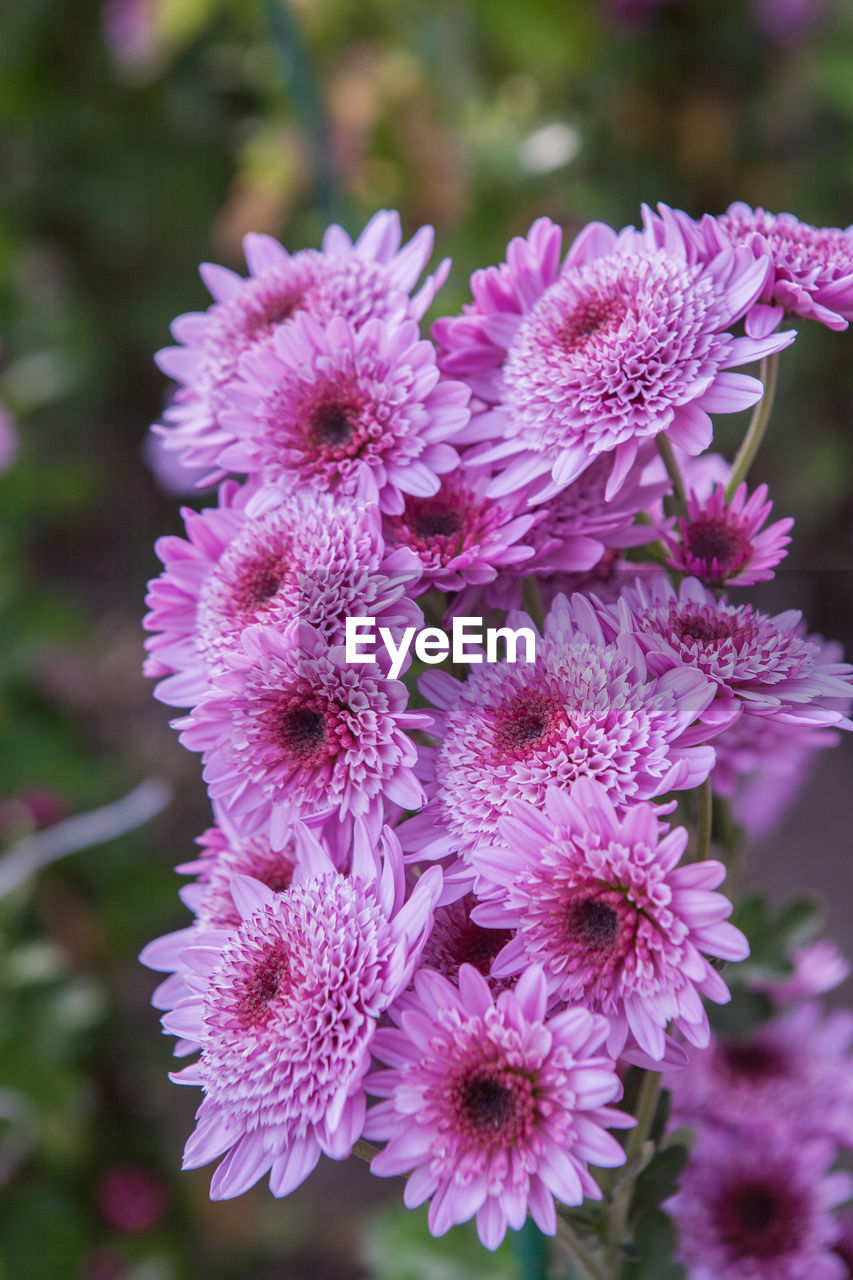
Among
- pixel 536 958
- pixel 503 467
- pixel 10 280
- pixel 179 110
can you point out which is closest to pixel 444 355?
pixel 503 467

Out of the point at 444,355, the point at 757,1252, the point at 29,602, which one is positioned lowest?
the point at 757,1252

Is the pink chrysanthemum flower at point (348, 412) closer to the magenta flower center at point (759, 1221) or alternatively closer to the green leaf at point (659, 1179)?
the green leaf at point (659, 1179)

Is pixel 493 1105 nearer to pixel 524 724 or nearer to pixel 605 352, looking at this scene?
pixel 524 724

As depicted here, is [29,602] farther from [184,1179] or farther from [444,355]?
[444,355]

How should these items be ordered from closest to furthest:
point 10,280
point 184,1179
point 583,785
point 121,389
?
point 583,785
point 184,1179
point 10,280
point 121,389

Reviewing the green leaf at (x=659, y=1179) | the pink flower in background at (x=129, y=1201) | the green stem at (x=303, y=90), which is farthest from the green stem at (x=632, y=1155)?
the green stem at (x=303, y=90)

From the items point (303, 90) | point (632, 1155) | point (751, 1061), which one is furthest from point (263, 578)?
point (303, 90)
